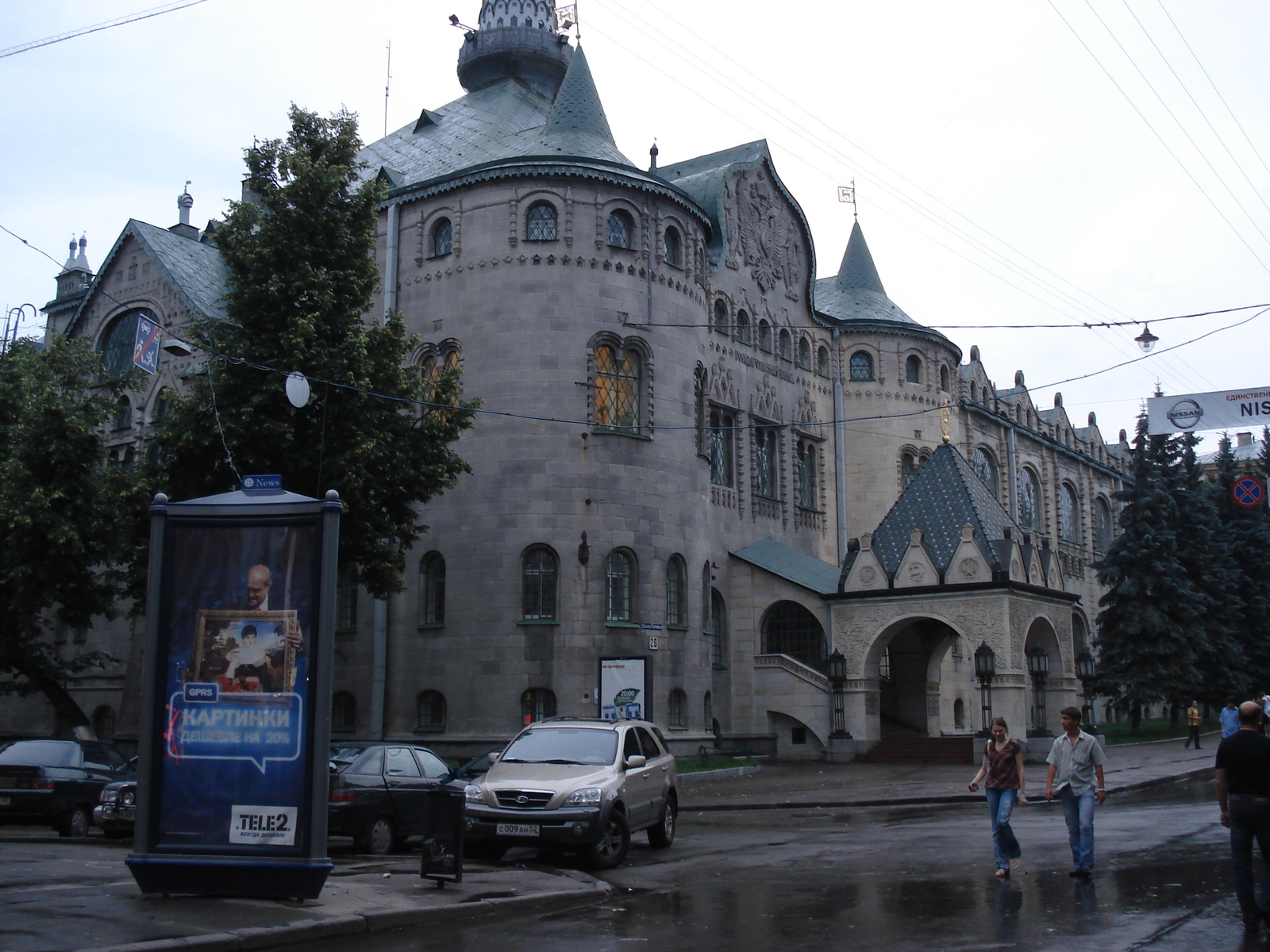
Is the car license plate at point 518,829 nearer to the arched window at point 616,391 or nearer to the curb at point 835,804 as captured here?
the curb at point 835,804

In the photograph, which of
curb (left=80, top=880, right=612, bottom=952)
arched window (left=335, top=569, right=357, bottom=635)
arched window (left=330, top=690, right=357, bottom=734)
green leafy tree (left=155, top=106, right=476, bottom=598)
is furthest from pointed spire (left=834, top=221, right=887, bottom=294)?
curb (left=80, top=880, right=612, bottom=952)

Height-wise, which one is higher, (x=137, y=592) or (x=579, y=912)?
(x=137, y=592)

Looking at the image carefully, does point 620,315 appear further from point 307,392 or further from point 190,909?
point 190,909

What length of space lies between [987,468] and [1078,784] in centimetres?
4418

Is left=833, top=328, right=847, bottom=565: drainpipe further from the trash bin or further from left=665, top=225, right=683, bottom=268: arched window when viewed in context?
the trash bin

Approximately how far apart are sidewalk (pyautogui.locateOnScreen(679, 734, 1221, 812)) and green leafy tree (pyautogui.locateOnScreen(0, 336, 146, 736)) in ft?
42.5

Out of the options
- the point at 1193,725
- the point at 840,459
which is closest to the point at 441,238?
the point at 840,459

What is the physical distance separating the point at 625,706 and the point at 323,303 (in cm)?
1015

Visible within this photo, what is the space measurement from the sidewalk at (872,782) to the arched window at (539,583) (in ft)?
17.7

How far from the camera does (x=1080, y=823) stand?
12.6 m

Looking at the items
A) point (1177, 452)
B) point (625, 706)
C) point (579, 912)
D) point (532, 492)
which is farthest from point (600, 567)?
point (1177, 452)

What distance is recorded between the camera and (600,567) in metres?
31.0

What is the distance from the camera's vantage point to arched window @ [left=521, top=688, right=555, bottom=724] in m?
30.2

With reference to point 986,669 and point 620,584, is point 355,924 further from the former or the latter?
point 986,669
